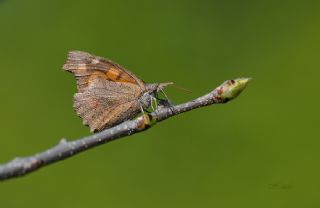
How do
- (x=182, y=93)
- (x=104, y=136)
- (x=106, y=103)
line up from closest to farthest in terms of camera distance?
(x=104, y=136), (x=106, y=103), (x=182, y=93)

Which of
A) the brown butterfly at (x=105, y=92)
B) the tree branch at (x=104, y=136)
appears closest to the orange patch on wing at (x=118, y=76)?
the brown butterfly at (x=105, y=92)

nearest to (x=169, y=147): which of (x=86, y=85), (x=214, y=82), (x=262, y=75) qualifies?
(x=214, y=82)

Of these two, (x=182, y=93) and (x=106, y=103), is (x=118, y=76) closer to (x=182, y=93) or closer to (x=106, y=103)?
(x=106, y=103)

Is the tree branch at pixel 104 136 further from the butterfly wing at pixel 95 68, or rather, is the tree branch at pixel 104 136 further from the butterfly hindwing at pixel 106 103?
the butterfly wing at pixel 95 68

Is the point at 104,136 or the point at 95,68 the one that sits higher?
the point at 95,68

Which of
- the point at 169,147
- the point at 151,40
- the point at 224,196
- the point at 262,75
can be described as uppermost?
the point at 151,40

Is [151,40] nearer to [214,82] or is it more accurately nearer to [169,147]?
[214,82]

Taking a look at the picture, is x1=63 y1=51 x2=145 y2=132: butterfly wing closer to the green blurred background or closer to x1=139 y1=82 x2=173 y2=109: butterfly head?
x1=139 y1=82 x2=173 y2=109: butterfly head

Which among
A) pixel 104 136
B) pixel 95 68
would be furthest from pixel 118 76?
pixel 104 136
